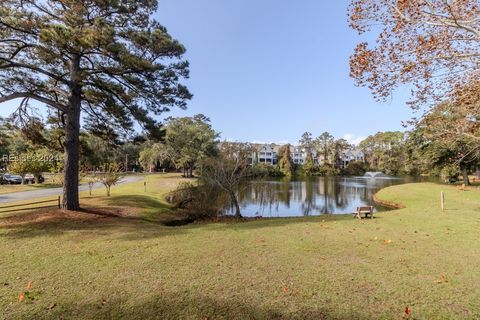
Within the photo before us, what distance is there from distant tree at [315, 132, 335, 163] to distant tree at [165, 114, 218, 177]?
141 feet

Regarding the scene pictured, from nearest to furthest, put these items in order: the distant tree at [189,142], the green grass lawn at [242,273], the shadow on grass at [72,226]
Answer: the green grass lawn at [242,273]
the shadow on grass at [72,226]
the distant tree at [189,142]

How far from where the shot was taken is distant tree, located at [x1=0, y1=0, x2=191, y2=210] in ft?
30.0

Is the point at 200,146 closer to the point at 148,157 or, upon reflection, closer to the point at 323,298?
the point at 148,157

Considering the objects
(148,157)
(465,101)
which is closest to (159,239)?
(465,101)

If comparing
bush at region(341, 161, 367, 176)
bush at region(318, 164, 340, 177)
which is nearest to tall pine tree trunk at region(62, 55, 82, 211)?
bush at region(318, 164, 340, 177)

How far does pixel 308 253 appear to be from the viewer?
6.38 metres

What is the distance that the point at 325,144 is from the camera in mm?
76625

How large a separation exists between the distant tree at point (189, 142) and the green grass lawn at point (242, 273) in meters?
29.2

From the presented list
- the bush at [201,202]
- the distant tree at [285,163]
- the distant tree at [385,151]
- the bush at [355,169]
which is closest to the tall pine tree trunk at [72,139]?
the bush at [201,202]

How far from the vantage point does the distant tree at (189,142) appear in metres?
38.4

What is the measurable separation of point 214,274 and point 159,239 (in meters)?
3.49

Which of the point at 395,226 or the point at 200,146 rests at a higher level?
the point at 200,146

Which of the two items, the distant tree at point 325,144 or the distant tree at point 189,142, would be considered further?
the distant tree at point 325,144

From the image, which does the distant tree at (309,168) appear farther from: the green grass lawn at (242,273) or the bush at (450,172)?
the green grass lawn at (242,273)
